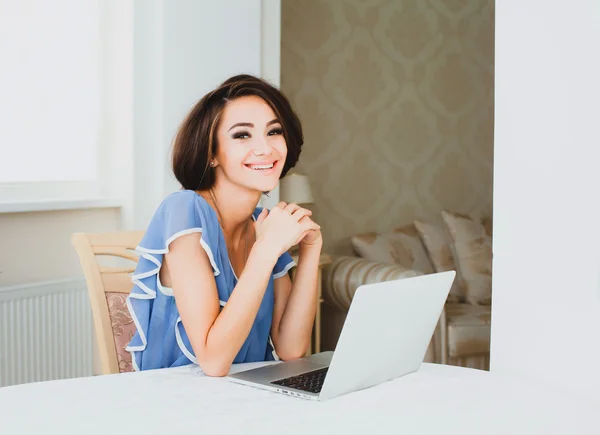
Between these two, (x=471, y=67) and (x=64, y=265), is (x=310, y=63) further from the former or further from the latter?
(x=64, y=265)

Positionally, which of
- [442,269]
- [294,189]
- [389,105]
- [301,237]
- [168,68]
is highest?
[168,68]

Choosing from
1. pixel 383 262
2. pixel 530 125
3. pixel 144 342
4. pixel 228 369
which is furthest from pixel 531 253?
pixel 383 262

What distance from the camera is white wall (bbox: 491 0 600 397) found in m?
1.30

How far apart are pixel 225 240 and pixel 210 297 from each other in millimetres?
308

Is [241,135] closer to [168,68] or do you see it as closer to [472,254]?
[168,68]

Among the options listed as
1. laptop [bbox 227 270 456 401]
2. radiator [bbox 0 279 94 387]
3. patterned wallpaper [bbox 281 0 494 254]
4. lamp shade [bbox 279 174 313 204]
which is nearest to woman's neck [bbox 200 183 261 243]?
laptop [bbox 227 270 456 401]

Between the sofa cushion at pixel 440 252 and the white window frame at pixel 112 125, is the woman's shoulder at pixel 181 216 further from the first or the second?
the sofa cushion at pixel 440 252

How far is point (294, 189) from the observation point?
353 centimetres

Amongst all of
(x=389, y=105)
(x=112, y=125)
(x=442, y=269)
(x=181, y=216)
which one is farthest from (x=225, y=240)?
(x=389, y=105)

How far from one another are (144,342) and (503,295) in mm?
814

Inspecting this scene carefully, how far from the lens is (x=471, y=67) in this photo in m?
4.86

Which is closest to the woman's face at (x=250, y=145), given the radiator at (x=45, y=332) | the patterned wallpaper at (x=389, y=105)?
the radiator at (x=45, y=332)

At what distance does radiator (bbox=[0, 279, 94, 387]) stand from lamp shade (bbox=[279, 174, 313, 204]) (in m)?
0.98

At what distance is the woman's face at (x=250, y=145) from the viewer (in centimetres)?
174
